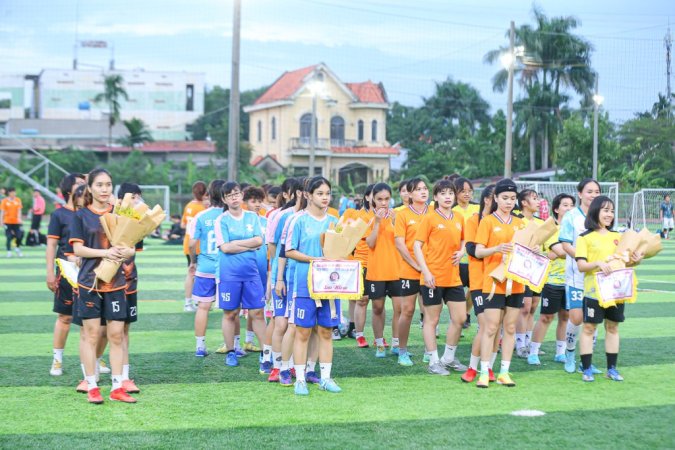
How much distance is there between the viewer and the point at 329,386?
7.45m

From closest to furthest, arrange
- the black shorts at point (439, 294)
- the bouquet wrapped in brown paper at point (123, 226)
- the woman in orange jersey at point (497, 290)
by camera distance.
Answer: the bouquet wrapped in brown paper at point (123, 226) < the woman in orange jersey at point (497, 290) < the black shorts at point (439, 294)

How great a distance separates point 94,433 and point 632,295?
188 inches

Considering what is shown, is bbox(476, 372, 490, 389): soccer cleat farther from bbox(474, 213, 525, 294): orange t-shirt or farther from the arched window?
the arched window

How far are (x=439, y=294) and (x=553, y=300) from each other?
1491 millimetres

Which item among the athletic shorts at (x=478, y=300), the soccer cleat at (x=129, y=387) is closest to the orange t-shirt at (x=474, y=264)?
the athletic shorts at (x=478, y=300)

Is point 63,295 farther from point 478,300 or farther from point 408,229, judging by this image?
point 478,300

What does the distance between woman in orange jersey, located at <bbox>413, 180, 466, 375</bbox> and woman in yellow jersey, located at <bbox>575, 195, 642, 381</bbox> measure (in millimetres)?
1173

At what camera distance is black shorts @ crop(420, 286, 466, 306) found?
8320mm

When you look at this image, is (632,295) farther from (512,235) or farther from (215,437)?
(215,437)

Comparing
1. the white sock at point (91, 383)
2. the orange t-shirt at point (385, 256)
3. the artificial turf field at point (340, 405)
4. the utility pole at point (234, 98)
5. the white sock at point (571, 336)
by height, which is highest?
the utility pole at point (234, 98)

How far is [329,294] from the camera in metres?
7.22

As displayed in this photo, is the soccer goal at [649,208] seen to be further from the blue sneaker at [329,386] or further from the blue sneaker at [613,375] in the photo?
the blue sneaker at [329,386]

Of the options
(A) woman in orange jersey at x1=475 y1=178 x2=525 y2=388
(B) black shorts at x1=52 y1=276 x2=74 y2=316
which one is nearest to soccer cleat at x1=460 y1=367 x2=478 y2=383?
(A) woman in orange jersey at x1=475 y1=178 x2=525 y2=388

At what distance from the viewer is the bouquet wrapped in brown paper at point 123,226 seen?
22.1 ft
